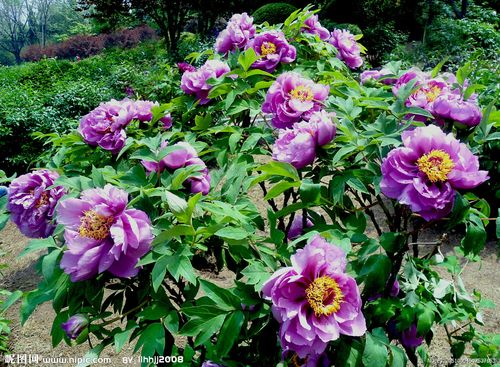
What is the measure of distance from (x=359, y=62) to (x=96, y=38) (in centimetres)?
3171

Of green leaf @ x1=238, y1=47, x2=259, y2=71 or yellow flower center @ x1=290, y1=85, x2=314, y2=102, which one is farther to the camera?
green leaf @ x1=238, y1=47, x2=259, y2=71

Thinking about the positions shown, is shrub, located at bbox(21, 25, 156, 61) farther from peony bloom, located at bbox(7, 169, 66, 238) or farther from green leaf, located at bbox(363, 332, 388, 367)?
green leaf, located at bbox(363, 332, 388, 367)

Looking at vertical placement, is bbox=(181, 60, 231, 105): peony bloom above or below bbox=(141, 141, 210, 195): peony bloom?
above

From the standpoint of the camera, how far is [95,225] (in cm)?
98

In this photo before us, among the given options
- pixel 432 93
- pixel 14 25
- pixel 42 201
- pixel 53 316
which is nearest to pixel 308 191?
pixel 432 93

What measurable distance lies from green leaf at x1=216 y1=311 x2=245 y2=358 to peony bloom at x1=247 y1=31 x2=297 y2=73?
1.02 metres

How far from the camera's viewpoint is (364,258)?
105 centimetres

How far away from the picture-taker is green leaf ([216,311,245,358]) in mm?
962

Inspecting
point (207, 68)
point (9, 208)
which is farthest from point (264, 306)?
point (207, 68)

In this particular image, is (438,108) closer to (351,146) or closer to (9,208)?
(351,146)

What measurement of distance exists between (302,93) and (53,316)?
8.62 feet

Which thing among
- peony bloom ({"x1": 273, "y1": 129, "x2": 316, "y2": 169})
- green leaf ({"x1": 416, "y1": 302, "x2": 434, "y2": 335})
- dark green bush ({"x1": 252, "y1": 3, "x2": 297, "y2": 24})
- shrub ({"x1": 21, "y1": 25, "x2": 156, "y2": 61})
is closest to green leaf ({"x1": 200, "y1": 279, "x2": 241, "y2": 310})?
peony bloom ({"x1": 273, "y1": 129, "x2": 316, "y2": 169})

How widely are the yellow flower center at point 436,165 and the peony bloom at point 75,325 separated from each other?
871mm

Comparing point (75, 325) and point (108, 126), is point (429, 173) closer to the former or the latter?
point (75, 325)
